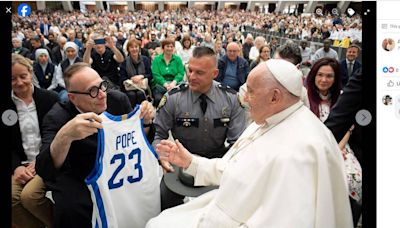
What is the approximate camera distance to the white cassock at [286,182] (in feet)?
3.04

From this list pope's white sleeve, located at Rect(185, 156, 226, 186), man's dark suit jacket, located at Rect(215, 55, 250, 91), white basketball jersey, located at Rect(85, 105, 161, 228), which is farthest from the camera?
man's dark suit jacket, located at Rect(215, 55, 250, 91)

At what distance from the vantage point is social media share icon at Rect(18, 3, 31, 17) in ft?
3.08

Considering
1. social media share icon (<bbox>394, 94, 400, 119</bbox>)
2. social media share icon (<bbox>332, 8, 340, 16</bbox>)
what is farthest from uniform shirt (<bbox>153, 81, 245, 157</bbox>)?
social media share icon (<bbox>394, 94, 400, 119</bbox>)

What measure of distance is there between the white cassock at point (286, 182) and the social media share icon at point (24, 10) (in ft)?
2.75

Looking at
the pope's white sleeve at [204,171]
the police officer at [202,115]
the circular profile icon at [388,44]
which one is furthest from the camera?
the police officer at [202,115]

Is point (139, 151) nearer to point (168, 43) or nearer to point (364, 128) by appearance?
point (364, 128)

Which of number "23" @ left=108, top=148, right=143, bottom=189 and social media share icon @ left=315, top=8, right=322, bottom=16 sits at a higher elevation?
social media share icon @ left=315, top=8, right=322, bottom=16

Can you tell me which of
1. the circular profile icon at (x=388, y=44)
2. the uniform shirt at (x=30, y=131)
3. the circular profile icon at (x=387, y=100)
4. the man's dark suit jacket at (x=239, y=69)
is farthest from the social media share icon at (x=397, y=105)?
the man's dark suit jacket at (x=239, y=69)

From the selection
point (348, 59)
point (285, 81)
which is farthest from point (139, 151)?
point (348, 59)

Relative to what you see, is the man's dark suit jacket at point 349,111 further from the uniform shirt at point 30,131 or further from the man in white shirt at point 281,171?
the uniform shirt at point 30,131

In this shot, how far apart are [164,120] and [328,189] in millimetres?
1125

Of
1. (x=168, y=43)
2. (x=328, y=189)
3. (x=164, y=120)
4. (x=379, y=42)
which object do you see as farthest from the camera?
(x=168, y=43)

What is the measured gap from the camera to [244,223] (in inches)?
39.8

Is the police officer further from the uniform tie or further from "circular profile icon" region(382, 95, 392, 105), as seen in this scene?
"circular profile icon" region(382, 95, 392, 105)
